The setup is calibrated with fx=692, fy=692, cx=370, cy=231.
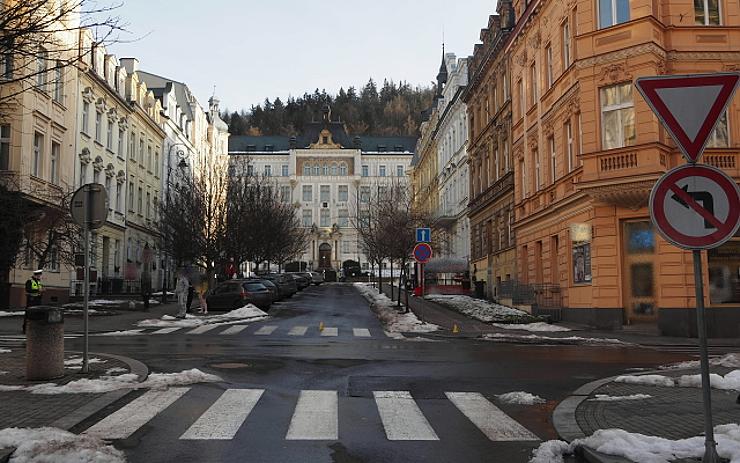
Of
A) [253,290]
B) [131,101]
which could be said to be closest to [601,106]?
[253,290]

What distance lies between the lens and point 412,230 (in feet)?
134

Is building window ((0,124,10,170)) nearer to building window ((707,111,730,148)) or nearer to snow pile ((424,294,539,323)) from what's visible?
snow pile ((424,294,539,323))

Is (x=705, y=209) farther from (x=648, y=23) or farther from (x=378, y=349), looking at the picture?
(x=648, y=23)

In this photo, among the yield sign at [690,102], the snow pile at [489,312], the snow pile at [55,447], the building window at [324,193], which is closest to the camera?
the yield sign at [690,102]

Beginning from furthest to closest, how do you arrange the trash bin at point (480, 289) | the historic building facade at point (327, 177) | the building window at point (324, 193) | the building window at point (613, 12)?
the building window at point (324, 193) → the historic building facade at point (327, 177) → the trash bin at point (480, 289) → the building window at point (613, 12)

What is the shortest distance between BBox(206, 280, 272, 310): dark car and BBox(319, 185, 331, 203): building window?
73.3 m

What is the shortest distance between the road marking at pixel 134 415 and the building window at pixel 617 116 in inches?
674

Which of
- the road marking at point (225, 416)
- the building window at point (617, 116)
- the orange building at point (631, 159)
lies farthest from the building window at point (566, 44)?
the road marking at point (225, 416)

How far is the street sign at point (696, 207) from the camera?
5172mm

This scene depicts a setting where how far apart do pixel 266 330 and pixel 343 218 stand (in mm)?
83503

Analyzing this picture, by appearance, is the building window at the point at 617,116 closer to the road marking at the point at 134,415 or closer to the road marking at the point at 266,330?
the road marking at the point at 266,330

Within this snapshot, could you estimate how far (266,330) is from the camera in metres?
21.8

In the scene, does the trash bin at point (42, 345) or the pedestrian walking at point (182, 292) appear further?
the pedestrian walking at point (182, 292)

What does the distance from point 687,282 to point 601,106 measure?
6.26 m
